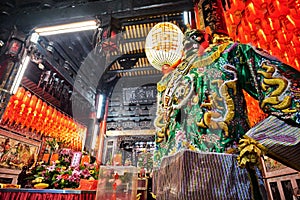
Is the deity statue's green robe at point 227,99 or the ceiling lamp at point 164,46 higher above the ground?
the ceiling lamp at point 164,46

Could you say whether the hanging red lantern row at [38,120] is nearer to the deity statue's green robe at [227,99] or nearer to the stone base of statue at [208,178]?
the deity statue's green robe at [227,99]

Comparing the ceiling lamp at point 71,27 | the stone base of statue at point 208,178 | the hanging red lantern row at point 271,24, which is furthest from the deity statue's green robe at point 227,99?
the ceiling lamp at point 71,27

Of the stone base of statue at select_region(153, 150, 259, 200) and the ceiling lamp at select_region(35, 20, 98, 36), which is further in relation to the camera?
the ceiling lamp at select_region(35, 20, 98, 36)

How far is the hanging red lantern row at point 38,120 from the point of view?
213 inches

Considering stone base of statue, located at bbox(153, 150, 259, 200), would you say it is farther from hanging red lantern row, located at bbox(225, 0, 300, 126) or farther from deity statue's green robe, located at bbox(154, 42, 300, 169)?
hanging red lantern row, located at bbox(225, 0, 300, 126)

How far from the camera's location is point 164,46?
9.34 feet

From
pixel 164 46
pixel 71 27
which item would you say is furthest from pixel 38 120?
pixel 164 46

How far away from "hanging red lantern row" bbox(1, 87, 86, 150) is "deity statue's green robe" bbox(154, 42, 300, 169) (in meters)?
5.59

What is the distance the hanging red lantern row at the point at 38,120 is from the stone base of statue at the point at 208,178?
19.1 feet

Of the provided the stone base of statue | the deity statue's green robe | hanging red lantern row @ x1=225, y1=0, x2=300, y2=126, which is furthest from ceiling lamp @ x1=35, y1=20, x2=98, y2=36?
the stone base of statue

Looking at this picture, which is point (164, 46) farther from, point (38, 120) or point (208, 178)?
point (38, 120)

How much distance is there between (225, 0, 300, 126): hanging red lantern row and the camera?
6.52ft

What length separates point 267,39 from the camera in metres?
2.34

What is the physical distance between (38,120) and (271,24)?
7157 millimetres
